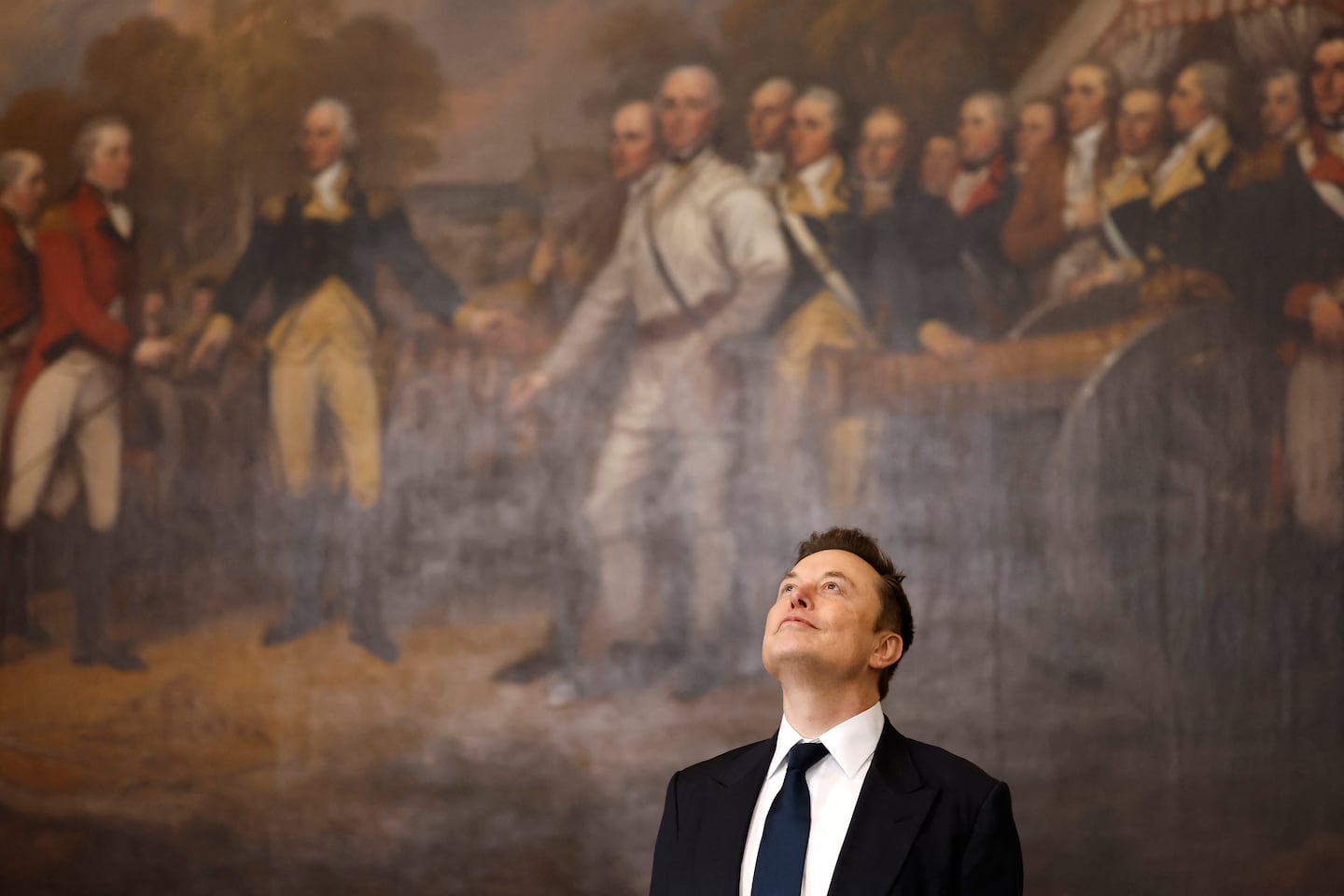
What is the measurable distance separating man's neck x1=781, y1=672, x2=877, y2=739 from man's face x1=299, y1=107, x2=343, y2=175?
5621 millimetres

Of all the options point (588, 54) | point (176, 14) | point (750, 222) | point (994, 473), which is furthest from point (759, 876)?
point (176, 14)

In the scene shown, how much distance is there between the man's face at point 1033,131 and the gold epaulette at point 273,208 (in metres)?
4.17

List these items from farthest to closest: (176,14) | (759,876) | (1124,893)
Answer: (176,14) < (1124,893) < (759,876)

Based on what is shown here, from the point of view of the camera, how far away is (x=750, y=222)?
7.48m

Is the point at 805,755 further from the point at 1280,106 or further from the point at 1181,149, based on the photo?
the point at 1280,106

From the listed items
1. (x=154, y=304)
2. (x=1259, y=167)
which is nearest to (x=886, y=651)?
(x=1259, y=167)

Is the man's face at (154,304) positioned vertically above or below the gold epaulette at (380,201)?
below

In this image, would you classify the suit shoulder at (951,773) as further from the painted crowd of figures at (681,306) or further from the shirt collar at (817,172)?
the shirt collar at (817,172)

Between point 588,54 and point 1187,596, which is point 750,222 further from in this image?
point 1187,596

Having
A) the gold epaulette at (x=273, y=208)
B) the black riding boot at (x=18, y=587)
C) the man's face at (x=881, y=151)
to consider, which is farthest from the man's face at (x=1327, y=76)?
the black riding boot at (x=18, y=587)

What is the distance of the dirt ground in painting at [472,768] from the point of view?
22.3 feet

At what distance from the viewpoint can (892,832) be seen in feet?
8.79

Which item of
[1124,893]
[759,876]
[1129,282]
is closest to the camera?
[759,876]

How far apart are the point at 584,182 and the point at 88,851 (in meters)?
4.52
